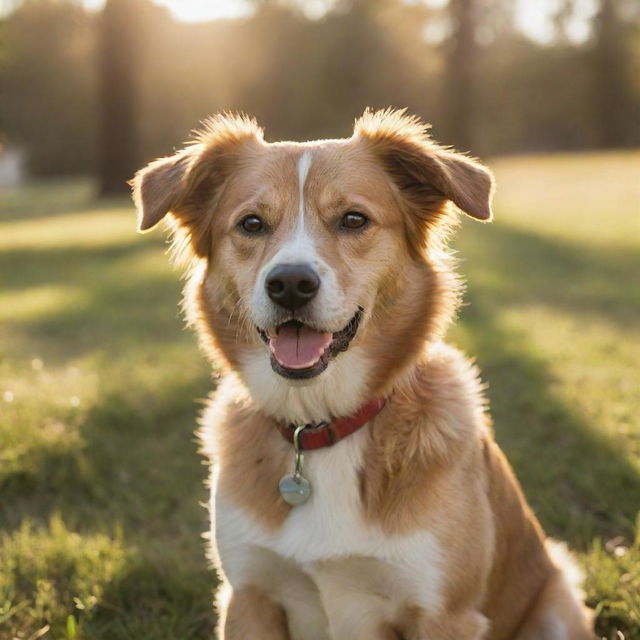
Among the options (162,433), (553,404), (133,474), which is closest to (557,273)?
(553,404)

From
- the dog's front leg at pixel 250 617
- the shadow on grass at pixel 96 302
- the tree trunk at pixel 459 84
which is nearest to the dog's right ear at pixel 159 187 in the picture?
the dog's front leg at pixel 250 617

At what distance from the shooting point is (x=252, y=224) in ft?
10.4

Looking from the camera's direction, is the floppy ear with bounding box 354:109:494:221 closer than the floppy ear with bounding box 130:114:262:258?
Yes

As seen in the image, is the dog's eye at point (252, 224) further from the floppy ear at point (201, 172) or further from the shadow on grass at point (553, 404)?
the shadow on grass at point (553, 404)

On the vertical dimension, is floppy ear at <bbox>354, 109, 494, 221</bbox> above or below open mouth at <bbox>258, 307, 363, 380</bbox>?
above

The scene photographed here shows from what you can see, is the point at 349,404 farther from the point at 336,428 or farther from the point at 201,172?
the point at 201,172

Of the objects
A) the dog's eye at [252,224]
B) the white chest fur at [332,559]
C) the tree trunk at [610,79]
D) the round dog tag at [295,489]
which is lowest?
the tree trunk at [610,79]

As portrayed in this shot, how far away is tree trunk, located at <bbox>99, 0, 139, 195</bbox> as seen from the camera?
706 inches

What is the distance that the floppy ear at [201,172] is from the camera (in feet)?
10.7

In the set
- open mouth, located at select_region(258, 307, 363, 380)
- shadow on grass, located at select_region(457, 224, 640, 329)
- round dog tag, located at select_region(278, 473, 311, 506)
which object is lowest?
shadow on grass, located at select_region(457, 224, 640, 329)

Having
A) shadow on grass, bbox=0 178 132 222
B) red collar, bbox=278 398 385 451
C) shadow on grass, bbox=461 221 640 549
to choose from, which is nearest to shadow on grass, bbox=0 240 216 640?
red collar, bbox=278 398 385 451

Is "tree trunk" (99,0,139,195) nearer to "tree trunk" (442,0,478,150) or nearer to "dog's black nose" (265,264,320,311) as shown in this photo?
"tree trunk" (442,0,478,150)

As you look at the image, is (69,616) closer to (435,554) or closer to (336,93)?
(435,554)

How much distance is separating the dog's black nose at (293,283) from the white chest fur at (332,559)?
0.57m
